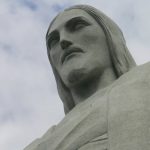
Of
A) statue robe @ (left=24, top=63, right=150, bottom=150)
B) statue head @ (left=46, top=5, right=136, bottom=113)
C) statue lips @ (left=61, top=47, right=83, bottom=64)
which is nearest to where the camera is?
statue robe @ (left=24, top=63, right=150, bottom=150)

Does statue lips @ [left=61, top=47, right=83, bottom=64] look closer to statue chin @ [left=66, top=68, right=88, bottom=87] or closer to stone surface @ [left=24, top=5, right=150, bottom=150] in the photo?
stone surface @ [left=24, top=5, right=150, bottom=150]

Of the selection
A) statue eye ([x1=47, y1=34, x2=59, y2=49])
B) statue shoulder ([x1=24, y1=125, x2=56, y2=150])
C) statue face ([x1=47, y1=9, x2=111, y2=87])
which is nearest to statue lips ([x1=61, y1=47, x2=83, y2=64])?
statue face ([x1=47, y1=9, x2=111, y2=87])

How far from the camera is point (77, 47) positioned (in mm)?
11570

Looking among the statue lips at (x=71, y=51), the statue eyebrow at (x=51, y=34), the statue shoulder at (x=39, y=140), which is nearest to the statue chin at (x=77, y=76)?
the statue lips at (x=71, y=51)

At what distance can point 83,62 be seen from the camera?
37.2ft

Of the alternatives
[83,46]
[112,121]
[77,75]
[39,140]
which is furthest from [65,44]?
[112,121]

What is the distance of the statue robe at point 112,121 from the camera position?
859cm

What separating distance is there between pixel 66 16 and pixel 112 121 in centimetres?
356

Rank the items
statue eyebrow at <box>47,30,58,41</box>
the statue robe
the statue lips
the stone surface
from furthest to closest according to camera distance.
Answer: statue eyebrow at <box>47,30,58,41</box> → the statue lips → the stone surface → the statue robe

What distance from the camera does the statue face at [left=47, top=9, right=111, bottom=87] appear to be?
11.3 meters

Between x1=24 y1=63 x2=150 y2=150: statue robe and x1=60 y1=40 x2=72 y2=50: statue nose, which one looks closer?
x1=24 y1=63 x2=150 y2=150: statue robe

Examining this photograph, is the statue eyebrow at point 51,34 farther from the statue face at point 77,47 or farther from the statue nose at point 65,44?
the statue nose at point 65,44

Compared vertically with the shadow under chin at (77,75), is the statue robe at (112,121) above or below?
below

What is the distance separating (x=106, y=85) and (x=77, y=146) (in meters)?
2.08
